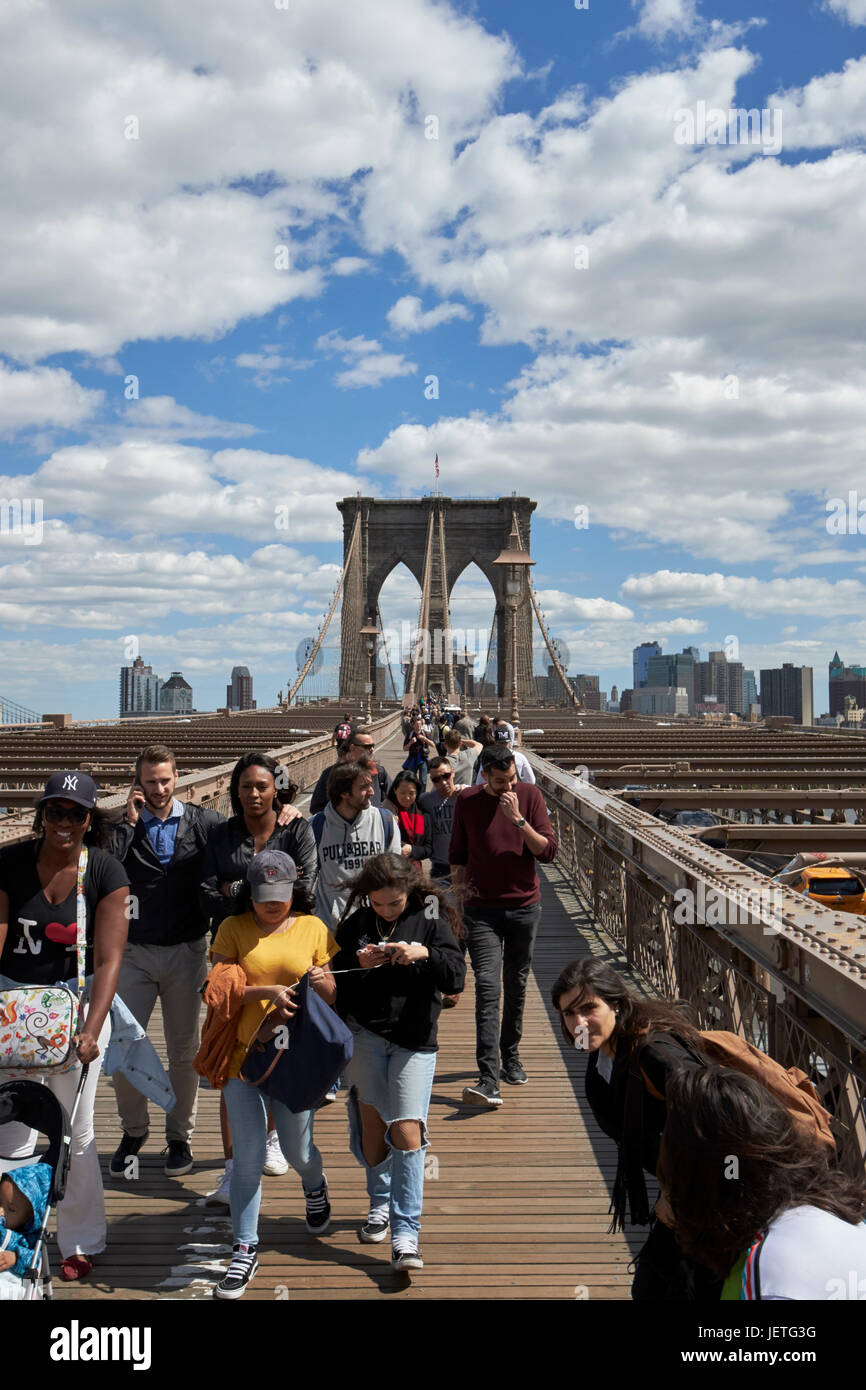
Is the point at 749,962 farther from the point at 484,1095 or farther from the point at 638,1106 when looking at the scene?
the point at 638,1106

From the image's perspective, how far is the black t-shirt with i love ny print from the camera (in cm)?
313

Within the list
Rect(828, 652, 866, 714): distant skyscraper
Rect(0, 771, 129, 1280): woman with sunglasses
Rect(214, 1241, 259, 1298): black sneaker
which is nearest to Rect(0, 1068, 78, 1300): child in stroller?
Rect(0, 771, 129, 1280): woman with sunglasses

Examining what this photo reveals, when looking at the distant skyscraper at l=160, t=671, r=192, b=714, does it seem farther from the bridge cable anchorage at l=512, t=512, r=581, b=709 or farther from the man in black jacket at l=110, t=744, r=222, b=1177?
the man in black jacket at l=110, t=744, r=222, b=1177

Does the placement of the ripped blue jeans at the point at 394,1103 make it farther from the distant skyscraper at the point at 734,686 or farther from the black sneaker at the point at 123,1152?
the distant skyscraper at the point at 734,686

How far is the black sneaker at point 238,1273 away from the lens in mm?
3025

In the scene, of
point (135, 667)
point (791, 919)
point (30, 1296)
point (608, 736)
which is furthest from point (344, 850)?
point (135, 667)

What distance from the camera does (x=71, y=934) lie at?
10.4ft

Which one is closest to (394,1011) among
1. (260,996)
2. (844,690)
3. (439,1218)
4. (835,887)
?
(260,996)

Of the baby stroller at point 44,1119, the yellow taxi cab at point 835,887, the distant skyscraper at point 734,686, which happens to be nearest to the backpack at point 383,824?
the baby stroller at point 44,1119

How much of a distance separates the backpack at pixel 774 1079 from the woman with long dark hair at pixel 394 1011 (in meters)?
1.26

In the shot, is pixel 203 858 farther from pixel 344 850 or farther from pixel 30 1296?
pixel 30 1296

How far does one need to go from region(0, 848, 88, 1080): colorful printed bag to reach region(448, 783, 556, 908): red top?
7.31 ft

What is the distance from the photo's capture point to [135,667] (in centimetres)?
13412

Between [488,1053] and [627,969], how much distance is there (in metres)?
2.41
